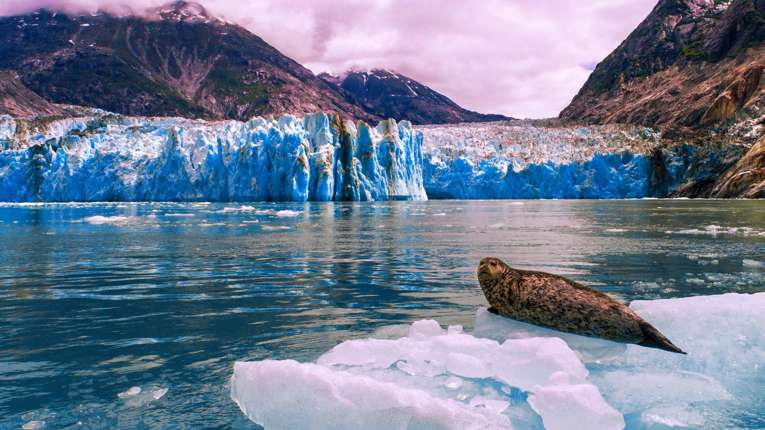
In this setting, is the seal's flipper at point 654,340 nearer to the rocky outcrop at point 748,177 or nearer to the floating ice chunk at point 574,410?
the floating ice chunk at point 574,410

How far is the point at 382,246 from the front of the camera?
18766 mm

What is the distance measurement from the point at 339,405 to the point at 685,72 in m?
174

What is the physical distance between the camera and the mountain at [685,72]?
341ft

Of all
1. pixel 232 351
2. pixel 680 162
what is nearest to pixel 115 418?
pixel 232 351

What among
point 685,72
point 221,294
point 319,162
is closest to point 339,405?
point 221,294

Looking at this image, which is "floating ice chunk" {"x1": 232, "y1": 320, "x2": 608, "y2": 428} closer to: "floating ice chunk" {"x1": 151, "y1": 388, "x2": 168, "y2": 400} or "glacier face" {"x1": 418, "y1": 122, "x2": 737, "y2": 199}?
"floating ice chunk" {"x1": 151, "y1": 388, "x2": 168, "y2": 400}

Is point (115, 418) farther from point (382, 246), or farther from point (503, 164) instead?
point (503, 164)

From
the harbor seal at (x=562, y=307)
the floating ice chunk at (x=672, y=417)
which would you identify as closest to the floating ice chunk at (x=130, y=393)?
the floating ice chunk at (x=672, y=417)

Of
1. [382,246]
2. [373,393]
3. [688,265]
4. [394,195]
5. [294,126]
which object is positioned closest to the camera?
[373,393]

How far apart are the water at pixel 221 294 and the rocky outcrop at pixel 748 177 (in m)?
51.1

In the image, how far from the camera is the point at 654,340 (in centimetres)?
567

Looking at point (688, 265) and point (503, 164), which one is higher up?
point (503, 164)

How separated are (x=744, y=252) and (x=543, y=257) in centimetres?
601

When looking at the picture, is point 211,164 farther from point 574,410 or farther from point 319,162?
point 574,410
